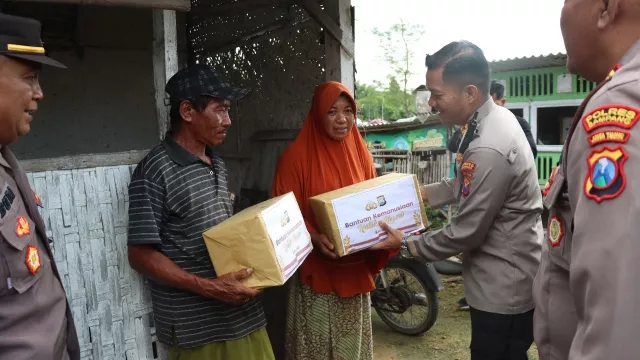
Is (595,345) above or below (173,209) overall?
below

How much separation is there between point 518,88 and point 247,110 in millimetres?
5783

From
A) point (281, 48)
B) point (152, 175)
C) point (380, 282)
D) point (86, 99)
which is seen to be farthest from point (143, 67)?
point (152, 175)

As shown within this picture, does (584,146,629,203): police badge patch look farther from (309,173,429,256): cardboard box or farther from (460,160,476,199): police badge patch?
(309,173,429,256): cardboard box

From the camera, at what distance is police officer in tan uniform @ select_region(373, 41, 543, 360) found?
222 centimetres

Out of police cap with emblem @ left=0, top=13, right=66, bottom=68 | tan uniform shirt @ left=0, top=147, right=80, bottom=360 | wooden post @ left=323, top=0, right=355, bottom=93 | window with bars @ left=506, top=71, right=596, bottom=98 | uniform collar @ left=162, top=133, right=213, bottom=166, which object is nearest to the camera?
tan uniform shirt @ left=0, top=147, right=80, bottom=360

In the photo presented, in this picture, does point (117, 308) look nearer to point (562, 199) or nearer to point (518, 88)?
point (562, 199)

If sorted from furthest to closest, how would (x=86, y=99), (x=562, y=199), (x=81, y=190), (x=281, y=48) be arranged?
1. (x=86, y=99)
2. (x=281, y=48)
3. (x=81, y=190)
4. (x=562, y=199)

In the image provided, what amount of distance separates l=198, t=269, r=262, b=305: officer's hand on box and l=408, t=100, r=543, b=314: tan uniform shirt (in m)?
1.01

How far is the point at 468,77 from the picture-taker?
2.39 m

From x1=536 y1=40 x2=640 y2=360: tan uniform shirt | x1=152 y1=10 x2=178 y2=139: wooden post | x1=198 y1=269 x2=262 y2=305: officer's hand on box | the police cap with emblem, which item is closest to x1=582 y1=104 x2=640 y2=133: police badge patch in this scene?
x1=536 y1=40 x2=640 y2=360: tan uniform shirt

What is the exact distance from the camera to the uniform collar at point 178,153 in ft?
6.73

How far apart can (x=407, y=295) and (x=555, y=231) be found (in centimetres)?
346

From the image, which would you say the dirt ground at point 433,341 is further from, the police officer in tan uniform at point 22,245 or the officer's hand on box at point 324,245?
the police officer in tan uniform at point 22,245

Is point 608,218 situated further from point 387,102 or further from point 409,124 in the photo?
point 387,102
